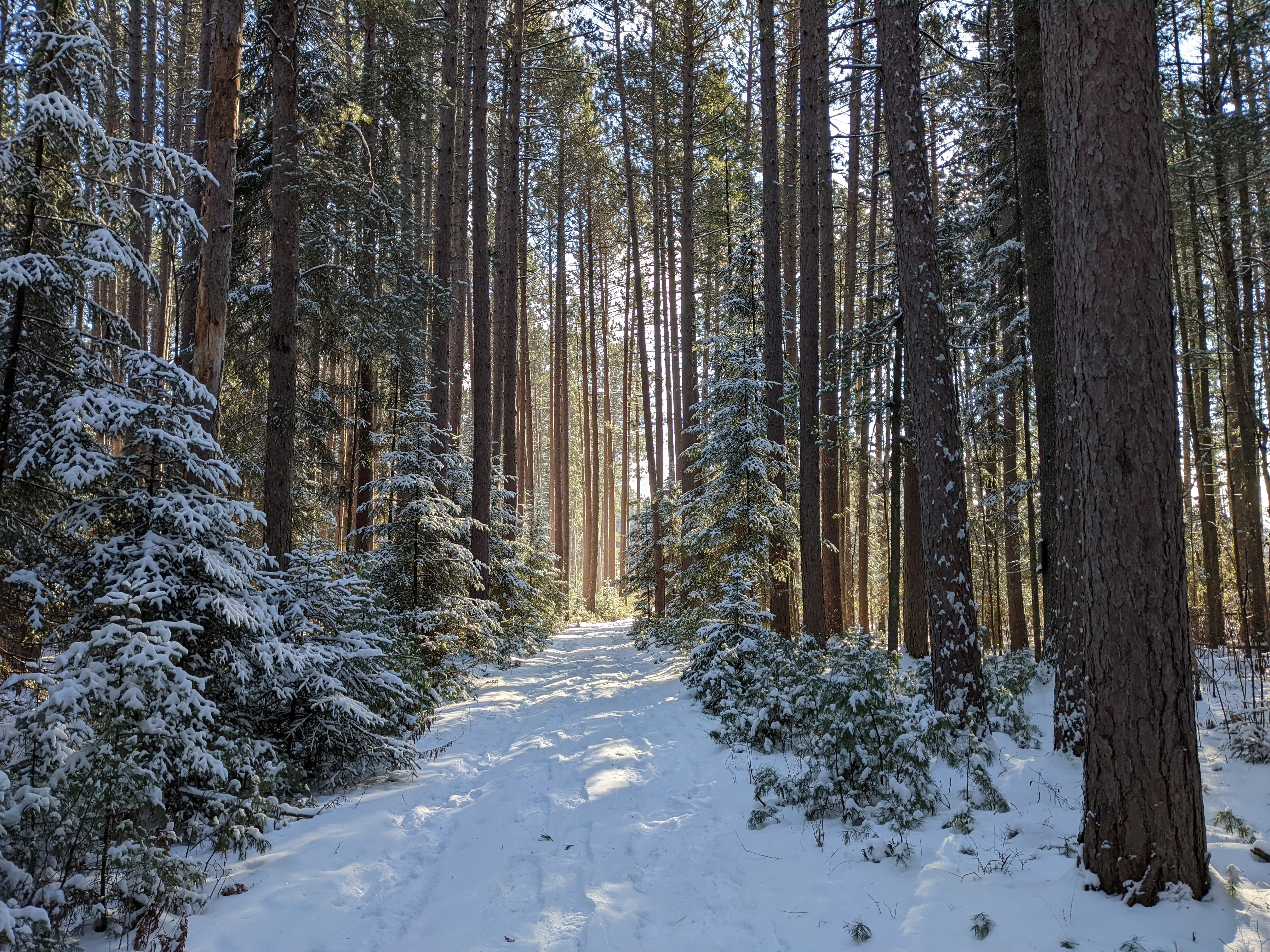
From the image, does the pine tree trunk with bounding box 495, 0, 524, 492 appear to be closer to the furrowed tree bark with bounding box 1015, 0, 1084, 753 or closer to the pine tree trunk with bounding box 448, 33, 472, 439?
the pine tree trunk with bounding box 448, 33, 472, 439

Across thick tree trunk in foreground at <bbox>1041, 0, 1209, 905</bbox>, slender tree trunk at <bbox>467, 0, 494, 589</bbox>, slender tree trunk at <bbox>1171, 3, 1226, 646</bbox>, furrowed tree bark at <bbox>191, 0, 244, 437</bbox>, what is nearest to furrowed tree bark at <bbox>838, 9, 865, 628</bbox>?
slender tree trunk at <bbox>1171, 3, 1226, 646</bbox>

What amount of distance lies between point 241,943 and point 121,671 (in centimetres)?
174

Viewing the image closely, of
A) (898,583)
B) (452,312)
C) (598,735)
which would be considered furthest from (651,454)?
(598,735)

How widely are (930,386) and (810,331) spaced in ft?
19.4

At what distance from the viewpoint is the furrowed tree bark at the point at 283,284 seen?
26.2 feet

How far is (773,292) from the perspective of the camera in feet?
40.3

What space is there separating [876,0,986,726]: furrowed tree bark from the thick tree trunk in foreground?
108 inches

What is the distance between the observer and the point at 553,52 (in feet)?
58.4

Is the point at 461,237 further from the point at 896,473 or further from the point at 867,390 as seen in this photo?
the point at 896,473

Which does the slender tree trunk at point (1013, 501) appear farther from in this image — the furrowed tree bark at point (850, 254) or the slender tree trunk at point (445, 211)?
the slender tree trunk at point (445, 211)

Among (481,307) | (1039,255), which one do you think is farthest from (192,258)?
(1039,255)

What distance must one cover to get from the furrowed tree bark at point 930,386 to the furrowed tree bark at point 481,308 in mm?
8747

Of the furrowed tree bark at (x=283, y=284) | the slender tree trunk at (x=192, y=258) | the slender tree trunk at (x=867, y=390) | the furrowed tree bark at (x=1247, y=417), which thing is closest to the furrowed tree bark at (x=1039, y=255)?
the slender tree trunk at (x=867, y=390)

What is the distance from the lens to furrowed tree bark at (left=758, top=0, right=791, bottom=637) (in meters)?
11.8
